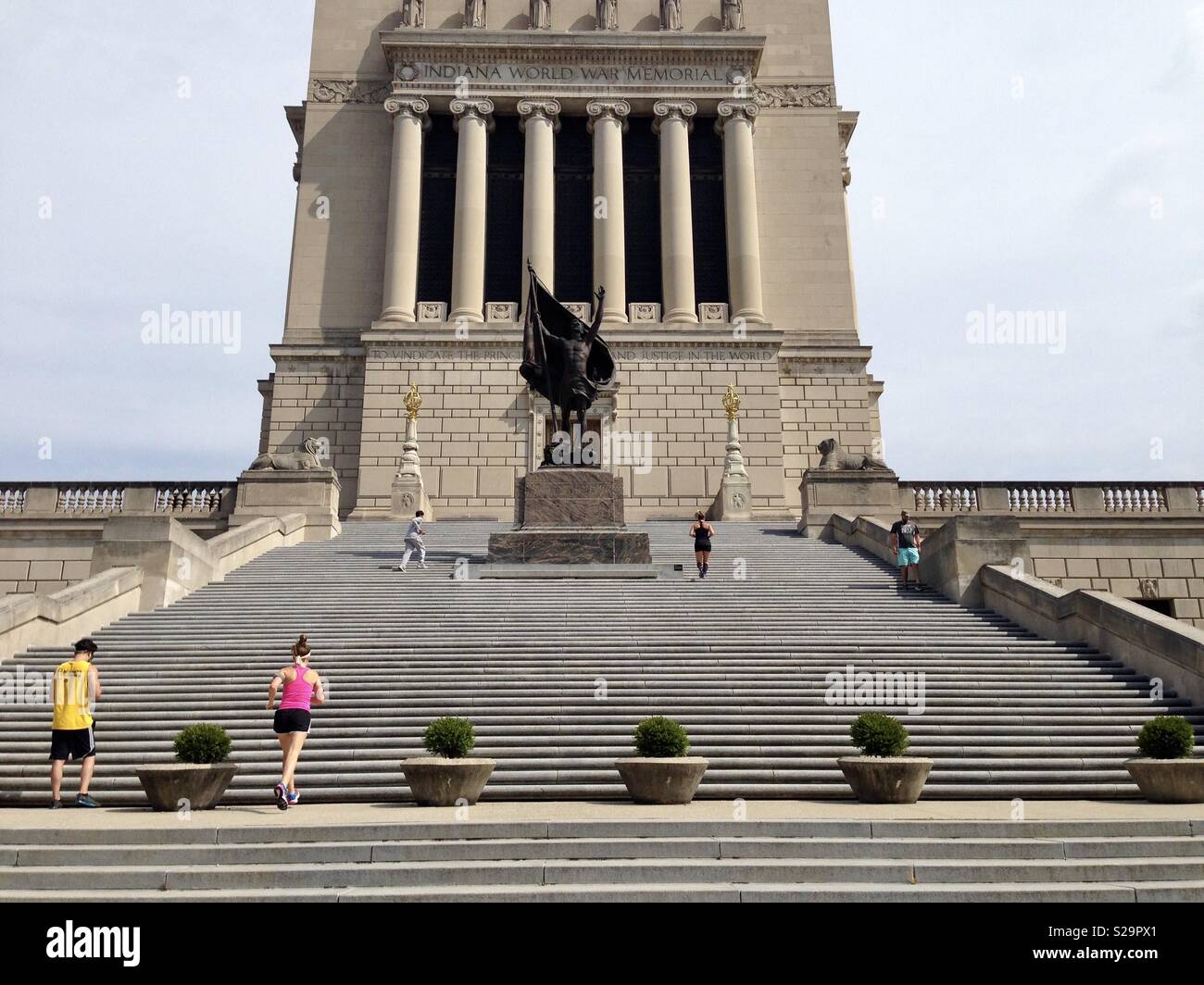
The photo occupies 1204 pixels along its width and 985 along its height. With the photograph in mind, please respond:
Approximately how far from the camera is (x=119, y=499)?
26.8 metres

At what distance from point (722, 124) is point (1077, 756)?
3331 cm

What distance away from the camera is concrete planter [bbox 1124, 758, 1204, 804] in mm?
10070

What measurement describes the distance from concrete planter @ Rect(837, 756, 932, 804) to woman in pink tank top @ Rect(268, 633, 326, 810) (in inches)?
208

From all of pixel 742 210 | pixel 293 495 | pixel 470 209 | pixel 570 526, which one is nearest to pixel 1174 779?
pixel 570 526

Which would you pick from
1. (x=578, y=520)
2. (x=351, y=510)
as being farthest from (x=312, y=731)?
(x=351, y=510)

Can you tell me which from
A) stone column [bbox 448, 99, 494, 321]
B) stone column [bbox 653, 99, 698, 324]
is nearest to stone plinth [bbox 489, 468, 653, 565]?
stone column [bbox 448, 99, 494, 321]

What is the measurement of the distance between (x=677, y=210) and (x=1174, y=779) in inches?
1249

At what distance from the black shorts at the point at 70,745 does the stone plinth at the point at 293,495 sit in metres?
16.3

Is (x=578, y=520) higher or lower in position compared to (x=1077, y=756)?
higher

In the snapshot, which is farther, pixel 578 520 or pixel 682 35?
pixel 682 35

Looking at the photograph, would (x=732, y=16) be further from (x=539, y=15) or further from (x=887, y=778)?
(x=887, y=778)

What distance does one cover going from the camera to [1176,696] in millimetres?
13516

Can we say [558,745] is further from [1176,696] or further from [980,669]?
[1176,696]
